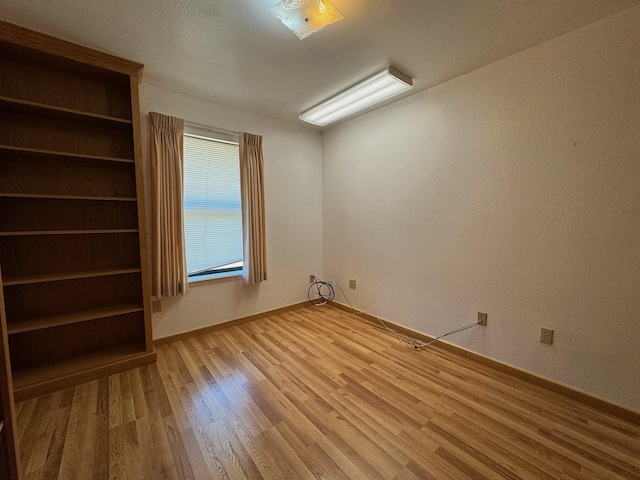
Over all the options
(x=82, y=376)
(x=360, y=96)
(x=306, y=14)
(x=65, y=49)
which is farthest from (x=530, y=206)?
(x=82, y=376)

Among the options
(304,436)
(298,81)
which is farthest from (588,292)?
(298,81)

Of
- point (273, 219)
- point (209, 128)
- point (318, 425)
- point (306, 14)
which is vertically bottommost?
point (318, 425)

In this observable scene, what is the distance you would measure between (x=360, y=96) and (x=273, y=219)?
1659mm

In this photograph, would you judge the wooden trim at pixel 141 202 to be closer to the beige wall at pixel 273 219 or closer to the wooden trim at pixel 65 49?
the wooden trim at pixel 65 49

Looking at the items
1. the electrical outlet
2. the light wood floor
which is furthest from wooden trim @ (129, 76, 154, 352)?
the electrical outlet

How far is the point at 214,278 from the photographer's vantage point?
2.78 meters

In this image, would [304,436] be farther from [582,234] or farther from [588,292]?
[582,234]

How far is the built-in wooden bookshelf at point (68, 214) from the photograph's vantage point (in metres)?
1.80

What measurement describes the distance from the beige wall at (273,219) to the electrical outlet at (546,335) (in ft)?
8.13

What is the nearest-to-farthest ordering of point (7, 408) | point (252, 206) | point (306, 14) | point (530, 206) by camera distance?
point (7, 408) < point (306, 14) < point (530, 206) < point (252, 206)

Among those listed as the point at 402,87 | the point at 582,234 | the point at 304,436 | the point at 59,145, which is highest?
the point at 402,87

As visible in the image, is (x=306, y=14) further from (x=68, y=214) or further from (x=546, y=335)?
(x=546, y=335)

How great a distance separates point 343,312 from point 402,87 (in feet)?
8.43

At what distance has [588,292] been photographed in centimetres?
167
